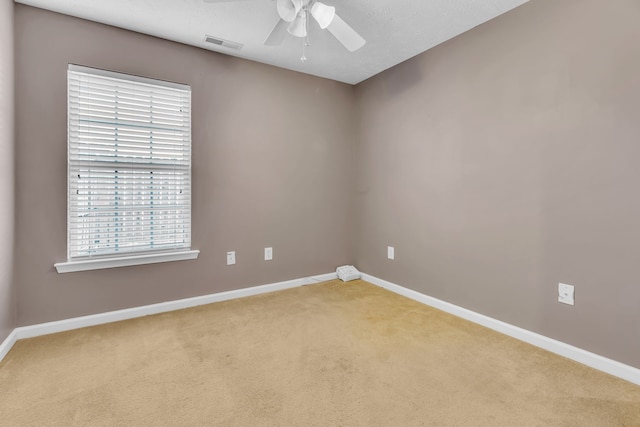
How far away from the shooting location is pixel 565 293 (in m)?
1.88

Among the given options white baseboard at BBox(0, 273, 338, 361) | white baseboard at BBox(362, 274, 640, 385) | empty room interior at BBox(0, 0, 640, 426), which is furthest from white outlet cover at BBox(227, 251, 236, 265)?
white baseboard at BBox(362, 274, 640, 385)

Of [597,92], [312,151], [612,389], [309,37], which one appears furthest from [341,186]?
[612,389]

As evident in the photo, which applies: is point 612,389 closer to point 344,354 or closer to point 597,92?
point 344,354

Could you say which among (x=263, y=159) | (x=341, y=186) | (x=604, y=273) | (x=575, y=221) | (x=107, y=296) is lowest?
(x=107, y=296)

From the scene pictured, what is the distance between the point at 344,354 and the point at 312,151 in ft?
6.88

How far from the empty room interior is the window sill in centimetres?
2

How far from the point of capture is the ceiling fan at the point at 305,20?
1670 mm

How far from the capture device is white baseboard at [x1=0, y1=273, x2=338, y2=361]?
6.72ft

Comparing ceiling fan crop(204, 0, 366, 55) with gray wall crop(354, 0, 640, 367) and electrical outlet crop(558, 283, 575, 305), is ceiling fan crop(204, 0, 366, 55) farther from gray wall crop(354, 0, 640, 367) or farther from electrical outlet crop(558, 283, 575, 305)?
electrical outlet crop(558, 283, 575, 305)

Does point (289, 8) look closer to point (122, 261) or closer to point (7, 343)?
point (122, 261)

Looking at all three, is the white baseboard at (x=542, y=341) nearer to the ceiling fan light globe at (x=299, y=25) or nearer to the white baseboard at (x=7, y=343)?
the ceiling fan light globe at (x=299, y=25)

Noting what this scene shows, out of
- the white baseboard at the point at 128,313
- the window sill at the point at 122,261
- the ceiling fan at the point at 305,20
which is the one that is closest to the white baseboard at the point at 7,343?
the white baseboard at the point at 128,313

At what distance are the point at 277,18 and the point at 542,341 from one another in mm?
2839

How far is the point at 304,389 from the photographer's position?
1.53 metres
